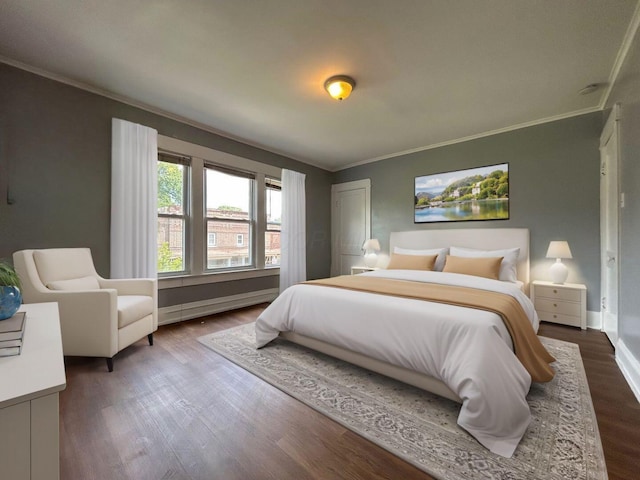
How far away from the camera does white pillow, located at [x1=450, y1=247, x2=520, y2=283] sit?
10.4 ft

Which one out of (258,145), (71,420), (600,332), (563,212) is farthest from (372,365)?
(258,145)

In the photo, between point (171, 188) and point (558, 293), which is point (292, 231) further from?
point (558, 293)

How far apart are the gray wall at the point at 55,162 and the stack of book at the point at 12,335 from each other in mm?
1596

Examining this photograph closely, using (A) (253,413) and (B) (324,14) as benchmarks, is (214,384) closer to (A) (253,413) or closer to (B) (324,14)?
(A) (253,413)

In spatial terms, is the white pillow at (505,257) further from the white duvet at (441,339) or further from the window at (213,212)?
the window at (213,212)

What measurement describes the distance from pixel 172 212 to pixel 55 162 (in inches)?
45.3

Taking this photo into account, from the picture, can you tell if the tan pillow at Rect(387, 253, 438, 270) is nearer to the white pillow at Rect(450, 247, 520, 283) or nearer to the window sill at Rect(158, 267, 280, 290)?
the white pillow at Rect(450, 247, 520, 283)

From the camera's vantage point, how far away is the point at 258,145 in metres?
4.26

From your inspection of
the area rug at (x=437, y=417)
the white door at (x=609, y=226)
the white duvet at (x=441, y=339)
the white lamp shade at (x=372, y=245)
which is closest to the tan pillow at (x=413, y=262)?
the white lamp shade at (x=372, y=245)

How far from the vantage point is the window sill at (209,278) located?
330 cm

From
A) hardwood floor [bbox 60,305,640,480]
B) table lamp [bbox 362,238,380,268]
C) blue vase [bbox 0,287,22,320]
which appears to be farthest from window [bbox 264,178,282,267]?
blue vase [bbox 0,287,22,320]

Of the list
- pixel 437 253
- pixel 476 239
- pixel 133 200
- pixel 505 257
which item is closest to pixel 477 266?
pixel 505 257

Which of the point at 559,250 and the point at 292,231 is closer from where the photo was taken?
the point at 559,250

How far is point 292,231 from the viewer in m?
4.65
